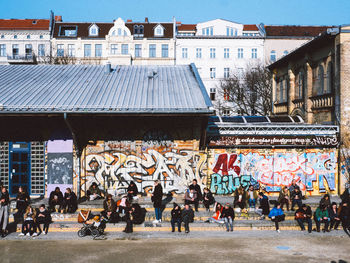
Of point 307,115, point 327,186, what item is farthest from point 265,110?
point 327,186

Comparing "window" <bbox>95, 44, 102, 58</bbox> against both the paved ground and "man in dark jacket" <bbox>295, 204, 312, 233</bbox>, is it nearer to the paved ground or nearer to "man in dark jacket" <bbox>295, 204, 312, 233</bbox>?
the paved ground

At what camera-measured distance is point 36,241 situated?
46.6 ft

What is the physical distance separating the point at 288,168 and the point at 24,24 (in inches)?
2246

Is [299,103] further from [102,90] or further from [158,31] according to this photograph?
[158,31]

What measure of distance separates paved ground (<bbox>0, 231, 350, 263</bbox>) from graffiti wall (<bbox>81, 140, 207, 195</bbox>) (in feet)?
14.2

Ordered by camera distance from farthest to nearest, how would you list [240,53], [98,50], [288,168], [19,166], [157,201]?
[98,50], [240,53], [288,168], [19,166], [157,201]

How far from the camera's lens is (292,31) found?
6169cm

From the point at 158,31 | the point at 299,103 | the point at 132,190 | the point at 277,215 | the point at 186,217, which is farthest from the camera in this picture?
the point at 158,31

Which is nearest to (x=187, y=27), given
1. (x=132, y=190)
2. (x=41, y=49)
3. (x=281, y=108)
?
(x=41, y=49)

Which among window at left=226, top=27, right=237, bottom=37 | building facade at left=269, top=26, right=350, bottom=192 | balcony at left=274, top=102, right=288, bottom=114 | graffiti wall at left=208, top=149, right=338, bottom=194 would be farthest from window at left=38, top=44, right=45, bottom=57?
graffiti wall at left=208, top=149, right=338, bottom=194

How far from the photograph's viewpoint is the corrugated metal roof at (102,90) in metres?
17.5

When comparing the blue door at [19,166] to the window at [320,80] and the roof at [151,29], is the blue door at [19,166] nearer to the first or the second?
the window at [320,80]

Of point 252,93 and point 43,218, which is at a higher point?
point 252,93

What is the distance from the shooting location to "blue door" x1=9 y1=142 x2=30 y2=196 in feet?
62.1
